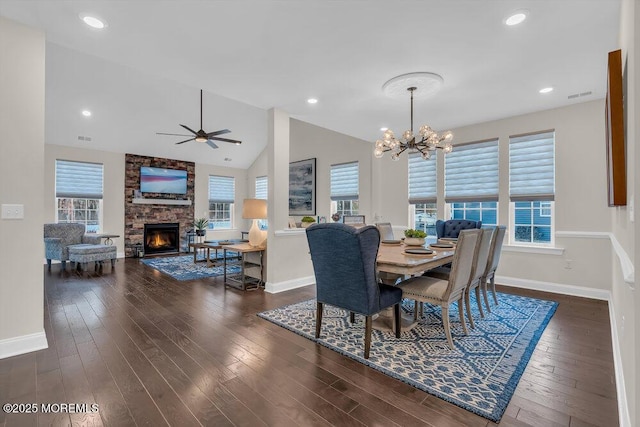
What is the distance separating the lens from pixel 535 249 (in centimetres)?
445

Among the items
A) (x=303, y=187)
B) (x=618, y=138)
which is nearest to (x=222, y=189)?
(x=303, y=187)

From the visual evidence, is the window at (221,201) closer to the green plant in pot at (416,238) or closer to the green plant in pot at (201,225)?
the green plant in pot at (201,225)

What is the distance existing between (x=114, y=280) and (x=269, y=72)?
14.2 feet

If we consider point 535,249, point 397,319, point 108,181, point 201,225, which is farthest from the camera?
point 201,225

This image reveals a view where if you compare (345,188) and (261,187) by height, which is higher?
(261,187)

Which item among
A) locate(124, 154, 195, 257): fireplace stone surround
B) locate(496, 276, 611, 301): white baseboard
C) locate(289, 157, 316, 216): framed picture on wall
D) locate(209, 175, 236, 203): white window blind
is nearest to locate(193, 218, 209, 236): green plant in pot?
locate(124, 154, 195, 257): fireplace stone surround

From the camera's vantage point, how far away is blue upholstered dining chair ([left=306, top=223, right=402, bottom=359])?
227 cm

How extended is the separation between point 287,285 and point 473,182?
3609 mm

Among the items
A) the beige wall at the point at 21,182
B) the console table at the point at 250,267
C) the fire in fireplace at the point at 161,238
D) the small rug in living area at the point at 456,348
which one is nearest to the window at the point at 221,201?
the fire in fireplace at the point at 161,238

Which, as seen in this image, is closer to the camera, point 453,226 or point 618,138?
point 618,138

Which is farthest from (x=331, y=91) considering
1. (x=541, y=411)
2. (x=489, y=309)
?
(x=541, y=411)

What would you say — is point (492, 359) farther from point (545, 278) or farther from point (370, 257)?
point (545, 278)

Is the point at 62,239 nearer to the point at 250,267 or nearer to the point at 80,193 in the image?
the point at 80,193

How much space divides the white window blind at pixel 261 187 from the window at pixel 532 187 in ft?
22.8
